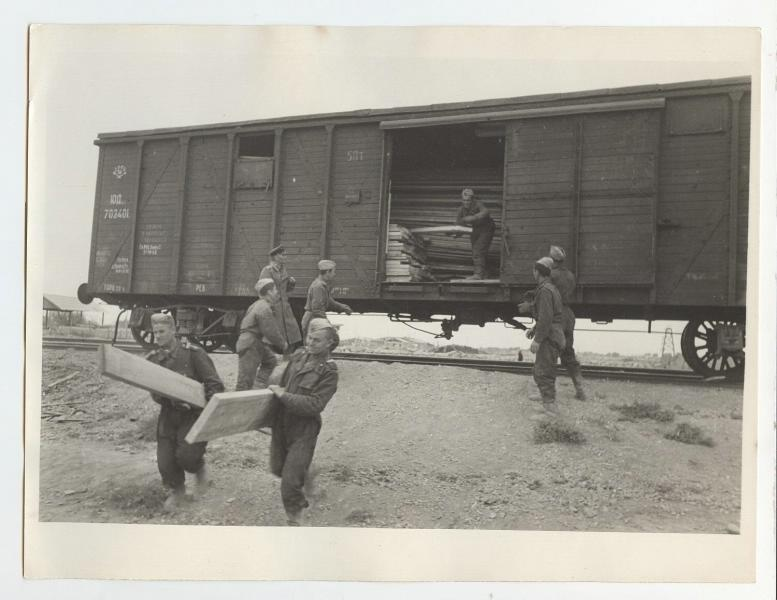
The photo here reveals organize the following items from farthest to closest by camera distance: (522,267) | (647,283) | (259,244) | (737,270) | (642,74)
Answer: (259,244) < (522,267) < (647,283) < (737,270) < (642,74)

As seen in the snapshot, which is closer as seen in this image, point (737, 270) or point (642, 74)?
point (642, 74)

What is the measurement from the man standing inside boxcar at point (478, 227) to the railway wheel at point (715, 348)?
2557 mm

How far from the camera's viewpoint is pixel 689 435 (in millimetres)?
4926

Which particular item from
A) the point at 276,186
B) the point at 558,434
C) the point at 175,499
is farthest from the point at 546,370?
the point at 276,186

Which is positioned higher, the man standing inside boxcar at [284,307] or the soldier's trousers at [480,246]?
the soldier's trousers at [480,246]

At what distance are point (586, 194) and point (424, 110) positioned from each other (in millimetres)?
2193

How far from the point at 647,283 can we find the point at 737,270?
857 mm

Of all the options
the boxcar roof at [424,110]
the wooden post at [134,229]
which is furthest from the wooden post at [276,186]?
the wooden post at [134,229]

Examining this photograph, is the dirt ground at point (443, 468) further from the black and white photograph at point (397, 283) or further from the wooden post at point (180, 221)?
the wooden post at point (180, 221)

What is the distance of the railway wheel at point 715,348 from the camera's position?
19.5 feet

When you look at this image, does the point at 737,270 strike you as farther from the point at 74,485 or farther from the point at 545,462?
the point at 74,485

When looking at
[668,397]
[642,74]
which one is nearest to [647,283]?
[668,397]

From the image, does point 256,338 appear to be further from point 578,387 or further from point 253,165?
point 578,387

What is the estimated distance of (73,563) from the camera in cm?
450
